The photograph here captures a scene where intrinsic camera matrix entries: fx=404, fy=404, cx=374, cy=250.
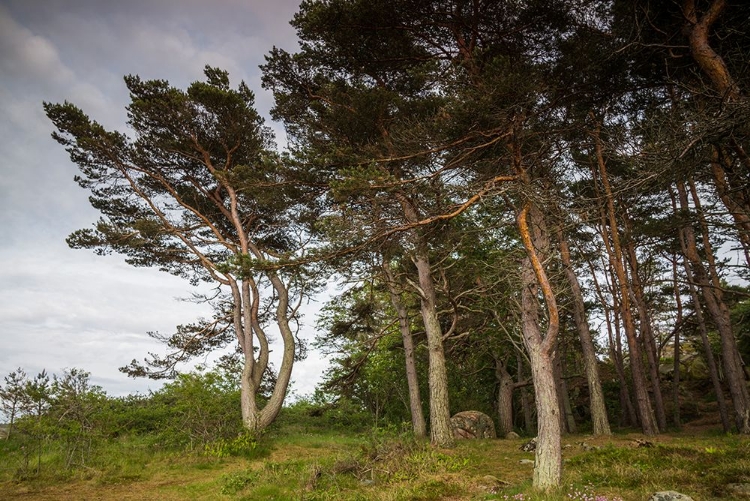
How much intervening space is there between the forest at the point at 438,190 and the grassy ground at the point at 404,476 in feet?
1.76

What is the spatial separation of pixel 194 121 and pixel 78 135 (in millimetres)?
3973

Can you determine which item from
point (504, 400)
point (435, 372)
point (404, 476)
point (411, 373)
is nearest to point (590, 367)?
point (504, 400)

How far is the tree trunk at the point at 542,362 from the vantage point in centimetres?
700

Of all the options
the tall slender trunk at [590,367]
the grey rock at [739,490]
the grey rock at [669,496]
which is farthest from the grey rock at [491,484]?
the tall slender trunk at [590,367]

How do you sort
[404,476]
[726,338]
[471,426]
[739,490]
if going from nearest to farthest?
[739,490] → [404,476] → [726,338] → [471,426]

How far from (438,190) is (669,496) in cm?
614

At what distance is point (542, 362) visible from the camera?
7719 millimetres

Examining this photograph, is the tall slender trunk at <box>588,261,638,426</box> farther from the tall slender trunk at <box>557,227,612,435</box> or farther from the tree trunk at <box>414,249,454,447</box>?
the tree trunk at <box>414,249,454,447</box>

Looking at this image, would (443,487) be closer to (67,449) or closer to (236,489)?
(236,489)

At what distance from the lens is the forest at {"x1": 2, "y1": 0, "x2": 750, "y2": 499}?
24.5 feet

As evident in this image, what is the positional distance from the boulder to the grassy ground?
288 centimetres

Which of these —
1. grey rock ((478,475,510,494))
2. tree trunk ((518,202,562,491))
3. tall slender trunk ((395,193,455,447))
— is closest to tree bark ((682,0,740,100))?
tree trunk ((518,202,562,491))

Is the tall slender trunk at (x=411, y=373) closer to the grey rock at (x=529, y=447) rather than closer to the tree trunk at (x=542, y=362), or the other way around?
the grey rock at (x=529, y=447)

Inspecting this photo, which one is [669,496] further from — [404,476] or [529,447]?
[529,447]
